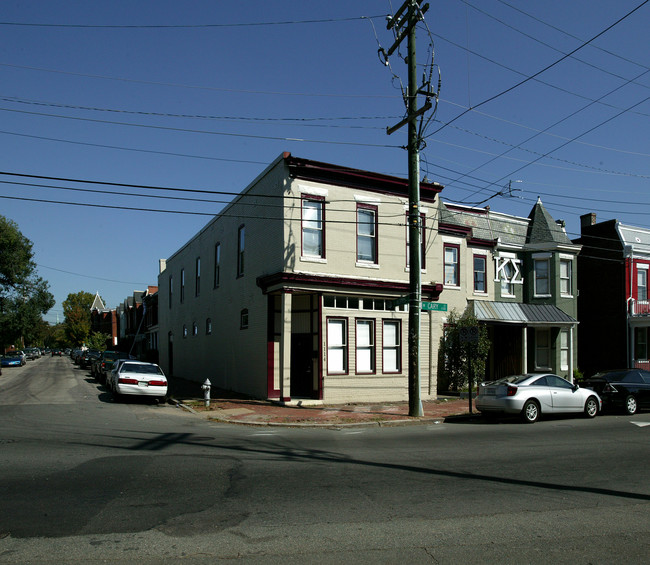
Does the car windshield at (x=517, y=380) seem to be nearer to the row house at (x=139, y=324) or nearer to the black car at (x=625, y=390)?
the black car at (x=625, y=390)

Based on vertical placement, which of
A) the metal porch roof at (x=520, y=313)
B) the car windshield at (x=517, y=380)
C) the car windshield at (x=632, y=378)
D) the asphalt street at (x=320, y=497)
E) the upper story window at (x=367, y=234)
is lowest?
the asphalt street at (x=320, y=497)

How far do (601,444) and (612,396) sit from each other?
7.34 metres

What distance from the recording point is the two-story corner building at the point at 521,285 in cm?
2620

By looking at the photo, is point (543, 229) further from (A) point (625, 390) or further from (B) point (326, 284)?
(B) point (326, 284)

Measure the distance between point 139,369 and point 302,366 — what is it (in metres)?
6.15

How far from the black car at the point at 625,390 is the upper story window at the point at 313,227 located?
408 inches

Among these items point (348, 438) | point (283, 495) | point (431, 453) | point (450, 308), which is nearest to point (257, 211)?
point (450, 308)

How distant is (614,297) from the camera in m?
31.8

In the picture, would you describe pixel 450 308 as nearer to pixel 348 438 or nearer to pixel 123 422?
pixel 348 438

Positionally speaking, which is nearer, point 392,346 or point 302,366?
point 302,366

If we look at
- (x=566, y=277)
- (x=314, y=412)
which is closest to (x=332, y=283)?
(x=314, y=412)

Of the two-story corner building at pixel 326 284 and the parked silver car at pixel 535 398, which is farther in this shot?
the two-story corner building at pixel 326 284

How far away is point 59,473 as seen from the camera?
27.8 ft

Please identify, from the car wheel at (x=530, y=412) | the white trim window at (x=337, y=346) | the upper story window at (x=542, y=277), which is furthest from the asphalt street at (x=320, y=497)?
the upper story window at (x=542, y=277)
